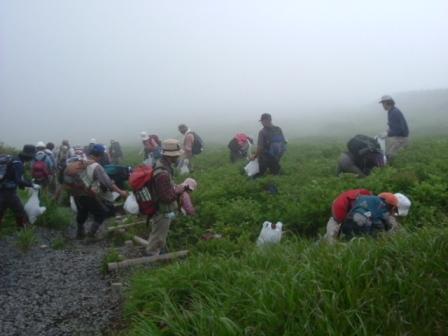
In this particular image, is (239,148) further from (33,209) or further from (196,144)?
(33,209)

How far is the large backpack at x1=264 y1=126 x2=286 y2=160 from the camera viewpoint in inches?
479

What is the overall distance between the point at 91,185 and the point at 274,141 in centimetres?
506

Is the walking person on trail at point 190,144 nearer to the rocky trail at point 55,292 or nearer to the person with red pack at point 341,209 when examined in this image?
the rocky trail at point 55,292

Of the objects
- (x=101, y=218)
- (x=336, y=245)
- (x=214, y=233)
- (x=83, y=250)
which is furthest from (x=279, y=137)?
(x=336, y=245)

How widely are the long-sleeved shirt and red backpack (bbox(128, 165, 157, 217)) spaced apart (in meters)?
7.19

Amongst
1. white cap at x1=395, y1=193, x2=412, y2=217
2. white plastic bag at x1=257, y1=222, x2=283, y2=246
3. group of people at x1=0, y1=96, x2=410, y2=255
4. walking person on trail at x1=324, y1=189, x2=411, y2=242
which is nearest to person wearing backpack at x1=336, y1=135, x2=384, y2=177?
group of people at x1=0, y1=96, x2=410, y2=255

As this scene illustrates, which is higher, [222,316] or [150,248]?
[222,316]

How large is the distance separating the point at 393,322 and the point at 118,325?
126 inches

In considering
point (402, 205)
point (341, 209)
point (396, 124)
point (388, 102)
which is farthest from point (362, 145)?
point (341, 209)

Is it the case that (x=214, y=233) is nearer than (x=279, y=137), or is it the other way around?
(x=214, y=233)

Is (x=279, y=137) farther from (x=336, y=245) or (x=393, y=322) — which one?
(x=393, y=322)

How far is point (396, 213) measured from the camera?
22.7 ft

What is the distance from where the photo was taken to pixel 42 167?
44.8 ft

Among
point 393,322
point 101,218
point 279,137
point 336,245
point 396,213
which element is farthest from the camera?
point 279,137
